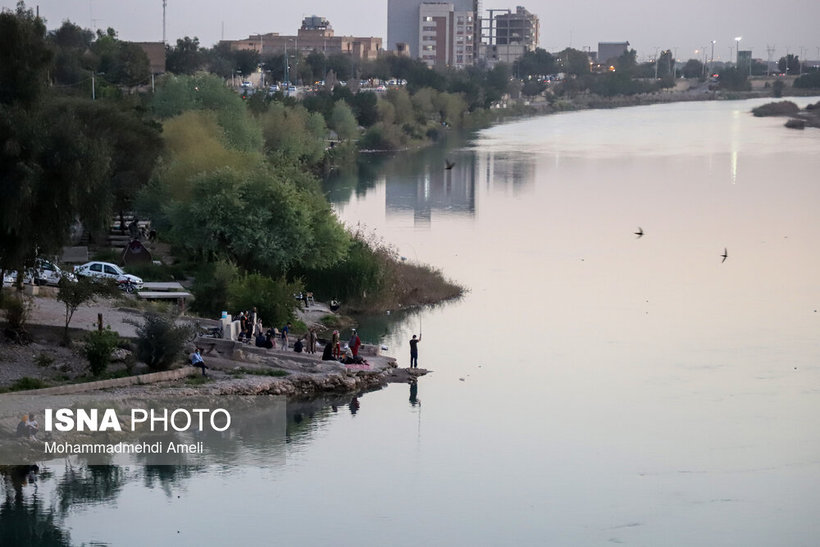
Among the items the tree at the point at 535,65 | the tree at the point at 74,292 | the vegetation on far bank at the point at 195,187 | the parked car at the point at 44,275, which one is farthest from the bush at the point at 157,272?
the tree at the point at 535,65

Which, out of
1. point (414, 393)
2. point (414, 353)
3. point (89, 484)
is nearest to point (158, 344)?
point (89, 484)

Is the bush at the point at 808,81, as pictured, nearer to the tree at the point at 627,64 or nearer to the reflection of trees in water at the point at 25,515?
the tree at the point at 627,64

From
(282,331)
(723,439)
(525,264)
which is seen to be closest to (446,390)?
(282,331)

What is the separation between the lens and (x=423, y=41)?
197625mm

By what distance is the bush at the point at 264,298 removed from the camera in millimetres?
24703

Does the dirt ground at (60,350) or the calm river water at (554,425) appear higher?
the dirt ground at (60,350)

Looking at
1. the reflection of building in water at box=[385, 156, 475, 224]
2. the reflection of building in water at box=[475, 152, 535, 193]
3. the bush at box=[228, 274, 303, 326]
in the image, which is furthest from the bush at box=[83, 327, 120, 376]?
the reflection of building in water at box=[475, 152, 535, 193]

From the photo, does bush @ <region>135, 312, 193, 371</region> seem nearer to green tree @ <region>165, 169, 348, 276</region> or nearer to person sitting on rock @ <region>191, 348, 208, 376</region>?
person sitting on rock @ <region>191, 348, 208, 376</region>

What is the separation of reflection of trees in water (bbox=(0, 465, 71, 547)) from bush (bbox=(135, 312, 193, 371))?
3344 millimetres

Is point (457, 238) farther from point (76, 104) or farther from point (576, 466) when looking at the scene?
point (576, 466)

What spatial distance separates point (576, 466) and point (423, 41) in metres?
182

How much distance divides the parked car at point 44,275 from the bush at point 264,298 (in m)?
2.81

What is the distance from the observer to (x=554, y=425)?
69.9 feet

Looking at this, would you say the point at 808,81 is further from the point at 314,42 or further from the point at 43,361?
the point at 43,361
